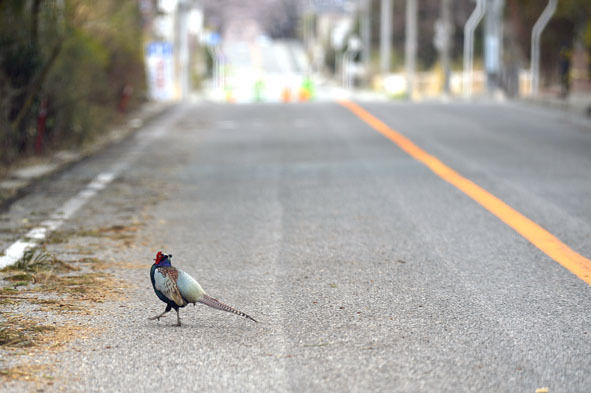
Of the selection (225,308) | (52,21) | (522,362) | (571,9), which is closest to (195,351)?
(225,308)

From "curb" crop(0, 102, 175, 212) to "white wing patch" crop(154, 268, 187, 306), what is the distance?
17.6 ft

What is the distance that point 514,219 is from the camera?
9.30m

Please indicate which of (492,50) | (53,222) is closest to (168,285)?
(53,222)

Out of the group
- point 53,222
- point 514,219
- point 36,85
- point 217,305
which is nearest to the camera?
point 217,305

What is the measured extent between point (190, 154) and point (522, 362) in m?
11.9

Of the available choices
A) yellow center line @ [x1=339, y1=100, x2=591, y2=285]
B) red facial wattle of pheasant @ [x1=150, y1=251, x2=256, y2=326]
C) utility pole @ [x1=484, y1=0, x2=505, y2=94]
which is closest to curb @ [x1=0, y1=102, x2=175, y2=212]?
yellow center line @ [x1=339, y1=100, x2=591, y2=285]

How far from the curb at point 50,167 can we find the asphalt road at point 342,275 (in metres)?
0.22

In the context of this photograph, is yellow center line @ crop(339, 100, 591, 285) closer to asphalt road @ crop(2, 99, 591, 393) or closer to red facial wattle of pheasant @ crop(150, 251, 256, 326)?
asphalt road @ crop(2, 99, 591, 393)

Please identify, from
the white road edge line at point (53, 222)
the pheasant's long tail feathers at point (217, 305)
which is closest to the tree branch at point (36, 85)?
the white road edge line at point (53, 222)

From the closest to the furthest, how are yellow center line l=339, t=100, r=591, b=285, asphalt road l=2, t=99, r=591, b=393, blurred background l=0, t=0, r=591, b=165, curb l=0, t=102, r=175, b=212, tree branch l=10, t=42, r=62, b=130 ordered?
asphalt road l=2, t=99, r=591, b=393, yellow center line l=339, t=100, r=591, b=285, curb l=0, t=102, r=175, b=212, tree branch l=10, t=42, r=62, b=130, blurred background l=0, t=0, r=591, b=165

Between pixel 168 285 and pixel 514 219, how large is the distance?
441 centimetres

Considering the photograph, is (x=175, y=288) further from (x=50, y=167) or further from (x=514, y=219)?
(x=50, y=167)

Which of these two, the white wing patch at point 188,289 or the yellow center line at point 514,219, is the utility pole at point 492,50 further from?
the white wing patch at point 188,289

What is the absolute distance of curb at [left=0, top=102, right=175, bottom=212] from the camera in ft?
38.7
